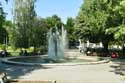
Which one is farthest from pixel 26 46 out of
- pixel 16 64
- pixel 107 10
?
pixel 107 10

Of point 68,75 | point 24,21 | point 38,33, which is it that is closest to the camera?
point 68,75

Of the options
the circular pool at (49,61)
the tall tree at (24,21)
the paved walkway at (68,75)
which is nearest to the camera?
the paved walkway at (68,75)

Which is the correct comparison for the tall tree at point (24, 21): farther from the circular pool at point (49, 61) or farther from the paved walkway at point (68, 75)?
the paved walkway at point (68, 75)

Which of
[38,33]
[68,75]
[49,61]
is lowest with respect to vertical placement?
[68,75]

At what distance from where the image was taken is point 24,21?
5250 centimetres

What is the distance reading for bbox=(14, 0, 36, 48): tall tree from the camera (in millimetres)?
52188

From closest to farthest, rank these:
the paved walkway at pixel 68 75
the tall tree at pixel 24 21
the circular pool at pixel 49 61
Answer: the paved walkway at pixel 68 75, the circular pool at pixel 49 61, the tall tree at pixel 24 21

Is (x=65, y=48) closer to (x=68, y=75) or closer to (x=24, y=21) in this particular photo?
(x=24, y=21)

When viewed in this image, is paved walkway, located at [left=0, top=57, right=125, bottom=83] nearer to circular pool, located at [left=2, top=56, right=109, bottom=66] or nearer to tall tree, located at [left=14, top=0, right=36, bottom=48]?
circular pool, located at [left=2, top=56, right=109, bottom=66]

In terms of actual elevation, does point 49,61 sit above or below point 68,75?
above

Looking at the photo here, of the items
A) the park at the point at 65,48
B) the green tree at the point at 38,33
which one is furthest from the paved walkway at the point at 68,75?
the green tree at the point at 38,33

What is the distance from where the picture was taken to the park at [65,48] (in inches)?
848

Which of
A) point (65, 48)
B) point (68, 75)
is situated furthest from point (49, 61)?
point (65, 48)

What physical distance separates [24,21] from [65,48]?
7.78 metres
